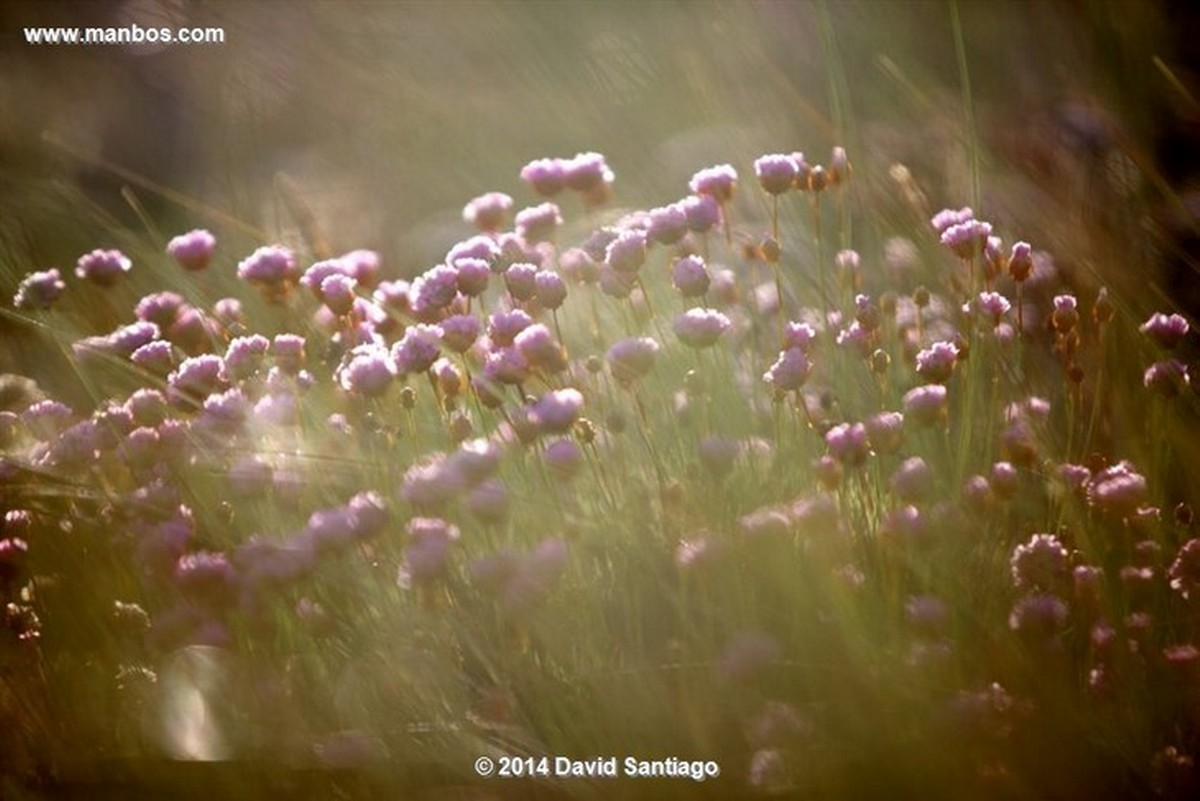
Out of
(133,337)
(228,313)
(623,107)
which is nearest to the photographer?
(133,337)

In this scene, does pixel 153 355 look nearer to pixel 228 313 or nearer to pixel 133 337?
pixel 133 337

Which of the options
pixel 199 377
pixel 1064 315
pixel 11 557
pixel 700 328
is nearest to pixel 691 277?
pixel 700 328

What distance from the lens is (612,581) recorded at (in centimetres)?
122

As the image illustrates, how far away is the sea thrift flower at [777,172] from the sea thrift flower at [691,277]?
12 centimetres

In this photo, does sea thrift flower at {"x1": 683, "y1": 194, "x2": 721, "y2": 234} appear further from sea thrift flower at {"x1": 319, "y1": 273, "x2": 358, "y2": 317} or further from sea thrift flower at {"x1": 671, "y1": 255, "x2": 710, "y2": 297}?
sea thrift flower at {"x1": 319, "y1": 273, "x2": 358, "y2": 317}

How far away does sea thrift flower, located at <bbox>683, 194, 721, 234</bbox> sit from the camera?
1257 millimetres

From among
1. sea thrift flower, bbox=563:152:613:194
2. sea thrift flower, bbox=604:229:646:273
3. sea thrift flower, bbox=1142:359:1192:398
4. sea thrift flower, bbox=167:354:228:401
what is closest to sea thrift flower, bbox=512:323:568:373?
sea thrift flower, bbox=604:229:646:273

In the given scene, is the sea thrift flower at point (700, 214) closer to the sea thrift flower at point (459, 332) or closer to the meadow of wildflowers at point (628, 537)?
the meadow of wildflowers at point (628, 537)

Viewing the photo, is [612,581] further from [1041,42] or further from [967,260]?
[1041,42]

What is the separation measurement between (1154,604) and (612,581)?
0.53 m

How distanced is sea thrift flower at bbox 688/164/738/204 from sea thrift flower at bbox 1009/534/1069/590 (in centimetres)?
48

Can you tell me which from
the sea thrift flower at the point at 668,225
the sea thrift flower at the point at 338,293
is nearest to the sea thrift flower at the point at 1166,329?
the sea thrift flower at the point at 668,225

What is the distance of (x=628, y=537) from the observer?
3.96 ft

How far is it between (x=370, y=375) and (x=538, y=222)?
29 cm
